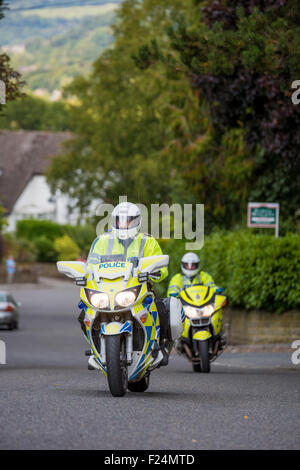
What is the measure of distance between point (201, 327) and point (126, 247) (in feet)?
18.1

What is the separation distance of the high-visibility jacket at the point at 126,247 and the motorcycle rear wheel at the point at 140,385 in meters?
1.13

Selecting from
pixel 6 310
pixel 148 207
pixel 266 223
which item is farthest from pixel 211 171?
pixel 148 207

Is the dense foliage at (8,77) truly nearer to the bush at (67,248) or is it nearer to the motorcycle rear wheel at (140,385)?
the motorcycle rear wheel at (140,385)

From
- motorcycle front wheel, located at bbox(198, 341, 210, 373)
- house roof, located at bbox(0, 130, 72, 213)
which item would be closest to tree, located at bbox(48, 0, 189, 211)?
motorcycle front wheel, located at bbox(198, 341, 210, 373)

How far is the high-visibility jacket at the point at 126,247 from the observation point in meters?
10.6

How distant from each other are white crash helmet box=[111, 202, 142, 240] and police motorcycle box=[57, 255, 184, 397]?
275 millimetres

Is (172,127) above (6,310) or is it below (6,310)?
above

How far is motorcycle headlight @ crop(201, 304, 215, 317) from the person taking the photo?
16.1 meters

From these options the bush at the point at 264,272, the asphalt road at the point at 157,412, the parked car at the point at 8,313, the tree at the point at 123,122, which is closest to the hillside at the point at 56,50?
the tree at the point at 123,122

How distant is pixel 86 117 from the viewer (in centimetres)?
5522

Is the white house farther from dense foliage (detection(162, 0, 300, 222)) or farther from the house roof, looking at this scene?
dense foliage (detection(162, 0, 300, 222))

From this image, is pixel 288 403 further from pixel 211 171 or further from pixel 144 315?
pixel 211 171

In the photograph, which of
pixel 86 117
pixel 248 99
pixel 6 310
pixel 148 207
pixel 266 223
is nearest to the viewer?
pixel 248 99

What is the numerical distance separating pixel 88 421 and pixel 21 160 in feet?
292
